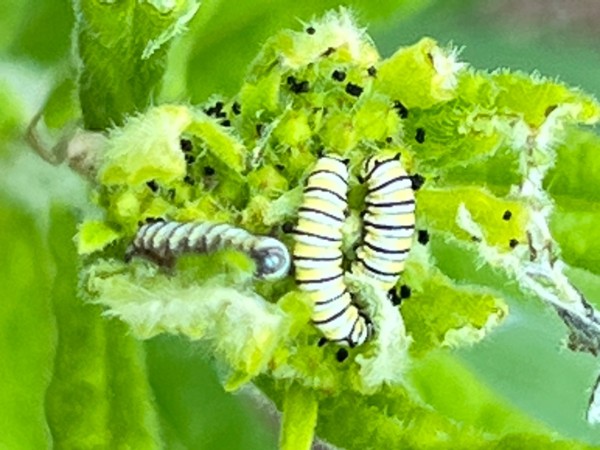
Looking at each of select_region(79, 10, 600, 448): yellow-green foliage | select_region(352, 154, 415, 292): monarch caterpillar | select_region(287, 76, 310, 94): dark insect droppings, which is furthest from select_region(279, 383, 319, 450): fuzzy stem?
select_region(287, 76, 310, 94): dark insect droppings

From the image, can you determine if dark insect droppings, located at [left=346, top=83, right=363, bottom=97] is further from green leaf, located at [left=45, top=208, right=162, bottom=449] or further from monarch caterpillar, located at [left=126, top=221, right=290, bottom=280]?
green leaf, located at [left=45, top=208, right=162, bottom=449]

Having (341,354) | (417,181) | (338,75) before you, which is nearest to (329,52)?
(338,75)

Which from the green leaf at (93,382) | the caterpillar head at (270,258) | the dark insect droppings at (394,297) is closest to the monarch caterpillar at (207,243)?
the caterpillar head at (270,258)

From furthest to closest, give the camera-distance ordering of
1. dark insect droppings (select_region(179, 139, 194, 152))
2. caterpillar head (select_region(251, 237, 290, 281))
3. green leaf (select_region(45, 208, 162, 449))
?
green leaf (select_region(45, 208, 162, 449)) → dark insect droppings (select_region(179, 139, 194, 152)) → caterpillar head (select_region(251, 237, 290, 281))

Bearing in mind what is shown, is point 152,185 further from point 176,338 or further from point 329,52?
point 176,338

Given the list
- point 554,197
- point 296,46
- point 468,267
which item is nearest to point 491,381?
point 468,267

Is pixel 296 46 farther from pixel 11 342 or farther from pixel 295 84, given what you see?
pixel 11 342
